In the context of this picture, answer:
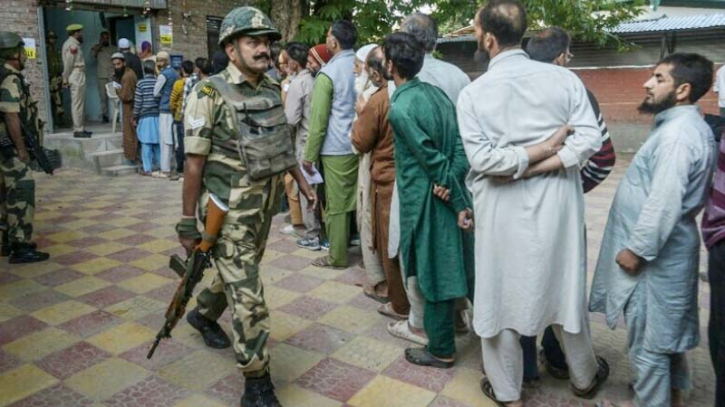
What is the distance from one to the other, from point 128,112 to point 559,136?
7.95m

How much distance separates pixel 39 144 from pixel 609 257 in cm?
457

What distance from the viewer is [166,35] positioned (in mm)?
11594

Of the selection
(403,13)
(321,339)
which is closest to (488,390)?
(321,339)

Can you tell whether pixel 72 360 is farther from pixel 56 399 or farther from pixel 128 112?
pixel 128 112

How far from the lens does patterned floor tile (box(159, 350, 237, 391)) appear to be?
3033 mm

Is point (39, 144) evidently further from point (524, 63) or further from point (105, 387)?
point (524, 63)

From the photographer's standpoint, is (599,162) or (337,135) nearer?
(599,162)

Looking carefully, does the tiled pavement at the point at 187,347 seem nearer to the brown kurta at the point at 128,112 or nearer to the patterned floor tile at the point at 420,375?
the patterned floor tile at the point at 420,375

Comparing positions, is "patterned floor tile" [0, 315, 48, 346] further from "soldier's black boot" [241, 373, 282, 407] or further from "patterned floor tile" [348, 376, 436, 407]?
"patterned floor tile" [348, 376, 436, 407]

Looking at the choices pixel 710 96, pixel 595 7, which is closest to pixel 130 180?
pixel 595 7

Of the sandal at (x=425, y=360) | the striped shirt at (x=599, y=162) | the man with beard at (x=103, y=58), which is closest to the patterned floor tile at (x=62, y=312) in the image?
the sandal at (x=425, y=360)

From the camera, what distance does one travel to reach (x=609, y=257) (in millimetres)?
2660

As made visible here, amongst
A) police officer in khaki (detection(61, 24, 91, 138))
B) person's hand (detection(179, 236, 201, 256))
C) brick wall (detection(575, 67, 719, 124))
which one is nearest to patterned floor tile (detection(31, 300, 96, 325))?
person's hand (detection(179, 236, 201, 256))

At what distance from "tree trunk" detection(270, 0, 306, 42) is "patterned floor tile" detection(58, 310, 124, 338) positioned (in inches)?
217
